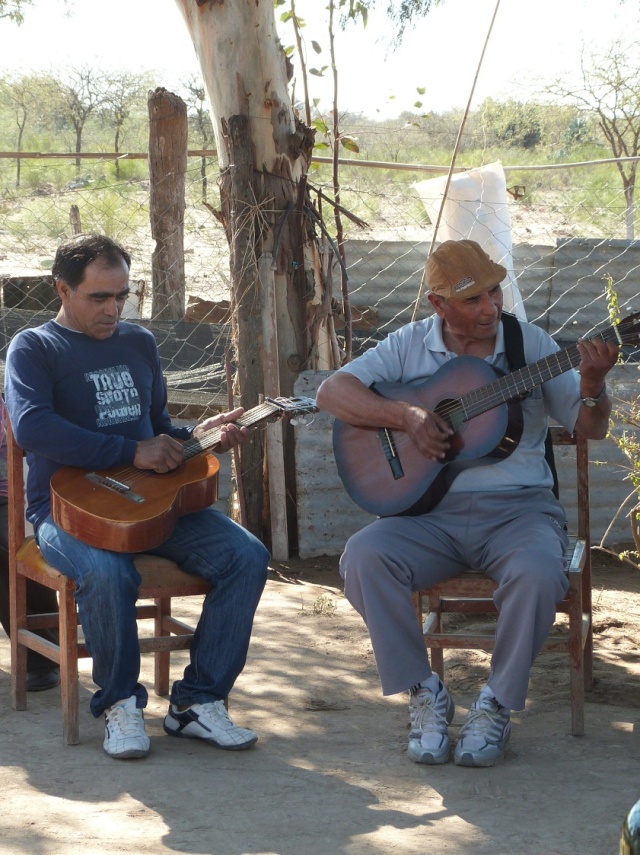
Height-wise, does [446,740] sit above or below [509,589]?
below

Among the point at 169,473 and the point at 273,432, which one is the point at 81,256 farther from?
the point at 273,432

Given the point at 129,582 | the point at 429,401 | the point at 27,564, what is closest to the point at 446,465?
the point at 429,401

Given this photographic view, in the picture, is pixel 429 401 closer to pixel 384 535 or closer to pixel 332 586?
pixel 384 535

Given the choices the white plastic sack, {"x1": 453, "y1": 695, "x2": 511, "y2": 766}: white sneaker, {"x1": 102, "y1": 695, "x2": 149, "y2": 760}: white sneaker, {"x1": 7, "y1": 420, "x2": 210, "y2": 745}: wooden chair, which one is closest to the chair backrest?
{"x1": 7, "y1": 420, "x2": 210, "y2": 745}: wooden chair

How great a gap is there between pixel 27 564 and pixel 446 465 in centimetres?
140

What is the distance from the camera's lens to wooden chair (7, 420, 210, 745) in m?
3.30

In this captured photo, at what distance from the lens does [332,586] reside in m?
5.19

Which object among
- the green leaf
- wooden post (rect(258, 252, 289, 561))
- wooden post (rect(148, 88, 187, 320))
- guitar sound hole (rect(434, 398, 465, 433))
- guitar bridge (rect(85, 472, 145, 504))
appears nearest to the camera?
guitar bridge (rect(85, 472, 145, 504))

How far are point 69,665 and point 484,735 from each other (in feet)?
4.16

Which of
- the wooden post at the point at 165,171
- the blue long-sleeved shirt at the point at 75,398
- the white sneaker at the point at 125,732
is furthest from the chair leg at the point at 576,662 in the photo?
the wooden post at the point at 165,171

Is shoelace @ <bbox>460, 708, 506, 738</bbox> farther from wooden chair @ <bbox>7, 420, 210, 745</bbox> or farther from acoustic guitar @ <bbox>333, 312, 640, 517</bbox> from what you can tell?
wooden chair @ <bbox>7, 420, 210, 745</bbox>

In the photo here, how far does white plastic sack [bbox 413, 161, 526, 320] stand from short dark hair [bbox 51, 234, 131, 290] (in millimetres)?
2939

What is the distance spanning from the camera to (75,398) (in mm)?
3502

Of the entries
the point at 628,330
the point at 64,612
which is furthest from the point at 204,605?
the point at 628,330
